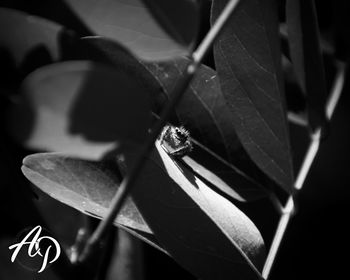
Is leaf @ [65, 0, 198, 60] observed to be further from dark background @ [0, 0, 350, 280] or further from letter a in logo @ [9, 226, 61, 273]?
dark background @ [0, 0, 350, 280]

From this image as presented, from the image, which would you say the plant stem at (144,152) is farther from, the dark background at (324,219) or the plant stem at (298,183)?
the dark background at (324,219)

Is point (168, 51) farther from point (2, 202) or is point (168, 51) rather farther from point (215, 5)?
point (2, 202)

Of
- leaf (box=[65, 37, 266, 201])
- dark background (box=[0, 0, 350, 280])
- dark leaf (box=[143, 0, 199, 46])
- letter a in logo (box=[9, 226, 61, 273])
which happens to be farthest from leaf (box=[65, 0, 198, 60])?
dark background (box=[0, 0, 350, 280])

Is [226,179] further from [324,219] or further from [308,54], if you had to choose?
[324,219]

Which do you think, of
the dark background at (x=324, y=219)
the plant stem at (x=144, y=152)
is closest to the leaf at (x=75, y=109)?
the plant stem at (x=144, y=152)

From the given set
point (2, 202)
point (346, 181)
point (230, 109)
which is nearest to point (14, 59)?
point (2, 202)
